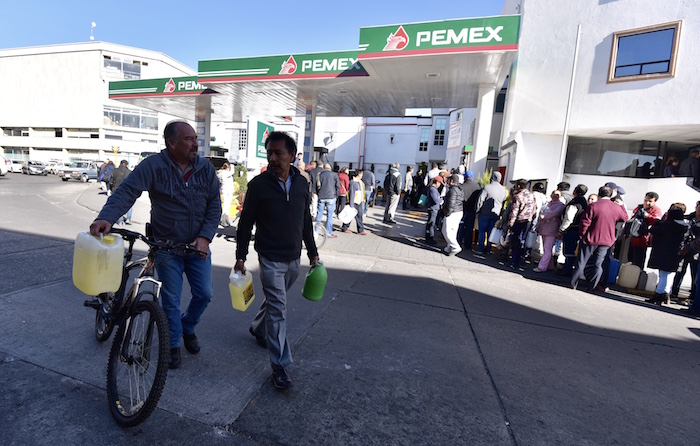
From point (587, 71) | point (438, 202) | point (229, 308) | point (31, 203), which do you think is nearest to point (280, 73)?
point (438, 202)

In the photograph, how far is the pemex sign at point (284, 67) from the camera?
42.0 feet

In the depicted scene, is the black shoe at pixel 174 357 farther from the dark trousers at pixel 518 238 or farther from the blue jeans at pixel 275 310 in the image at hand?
the dark trousers at pixel 518 238

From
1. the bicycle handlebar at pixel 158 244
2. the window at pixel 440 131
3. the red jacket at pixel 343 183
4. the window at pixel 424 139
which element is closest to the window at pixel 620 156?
the red jacket at pixel 343 183

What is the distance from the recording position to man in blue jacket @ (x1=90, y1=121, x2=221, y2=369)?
9.06 ft

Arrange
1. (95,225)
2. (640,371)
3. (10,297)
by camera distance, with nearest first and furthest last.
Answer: (95,225), (640,371), (10,297)

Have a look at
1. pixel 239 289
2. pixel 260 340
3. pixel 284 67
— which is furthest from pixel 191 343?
pixel 284 67

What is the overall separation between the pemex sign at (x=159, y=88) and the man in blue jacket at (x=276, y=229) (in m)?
16.3

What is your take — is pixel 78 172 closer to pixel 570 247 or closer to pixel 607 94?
pixel 570 247

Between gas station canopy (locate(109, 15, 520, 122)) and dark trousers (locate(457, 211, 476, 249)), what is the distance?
14.1 feet

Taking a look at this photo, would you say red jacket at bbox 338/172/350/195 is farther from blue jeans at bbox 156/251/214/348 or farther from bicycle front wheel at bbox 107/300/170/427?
bicycle front wheel at bbox 107/300/170/427

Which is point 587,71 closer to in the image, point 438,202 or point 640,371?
point 438,202

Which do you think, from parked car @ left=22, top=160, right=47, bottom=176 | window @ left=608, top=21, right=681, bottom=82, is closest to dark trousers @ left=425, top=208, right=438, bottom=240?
window @ left=608, top=21, right=681, bottom=82

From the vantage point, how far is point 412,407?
2787mm

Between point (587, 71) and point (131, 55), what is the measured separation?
50.0 m
